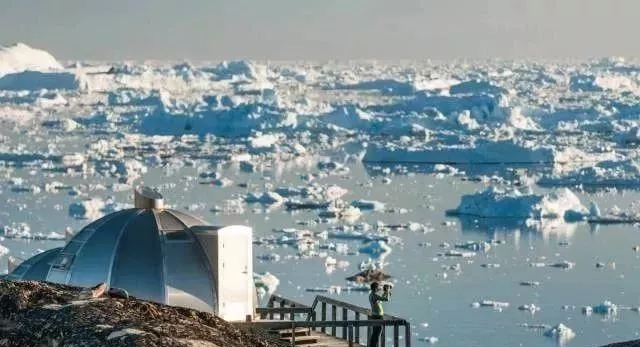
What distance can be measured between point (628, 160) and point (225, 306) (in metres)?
38.5

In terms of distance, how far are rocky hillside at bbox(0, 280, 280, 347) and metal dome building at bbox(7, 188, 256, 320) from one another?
7.24 meters

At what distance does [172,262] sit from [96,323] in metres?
7.82

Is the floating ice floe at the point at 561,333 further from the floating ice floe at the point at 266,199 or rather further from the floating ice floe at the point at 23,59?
the floating ice floe at the point at 23,59

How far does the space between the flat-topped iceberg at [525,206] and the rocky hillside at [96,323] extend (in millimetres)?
33276

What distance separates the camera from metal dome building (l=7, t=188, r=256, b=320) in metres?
12.0

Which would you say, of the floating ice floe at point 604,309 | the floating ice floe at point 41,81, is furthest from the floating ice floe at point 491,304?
the floating ice floe at point 41,81

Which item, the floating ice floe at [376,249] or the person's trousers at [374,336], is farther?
the floating ice floe at [376,249]

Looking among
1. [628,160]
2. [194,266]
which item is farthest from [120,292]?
[628,160]

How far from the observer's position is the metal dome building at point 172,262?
39.4 ft

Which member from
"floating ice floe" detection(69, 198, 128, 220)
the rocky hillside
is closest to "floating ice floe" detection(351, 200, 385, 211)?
"floating ice floe" detection(69, 198, 128, 220)

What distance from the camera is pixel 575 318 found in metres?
25.5

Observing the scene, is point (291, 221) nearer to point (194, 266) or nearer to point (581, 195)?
point (581, 195)

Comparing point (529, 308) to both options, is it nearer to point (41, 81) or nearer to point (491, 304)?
point (491, 304)

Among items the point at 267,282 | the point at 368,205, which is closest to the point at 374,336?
the point at 267,282
